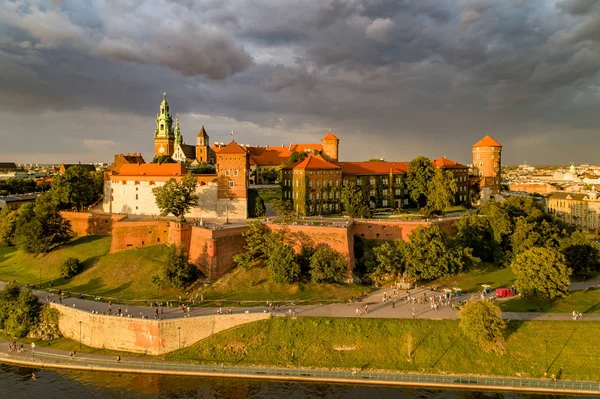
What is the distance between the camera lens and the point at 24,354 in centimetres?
3788

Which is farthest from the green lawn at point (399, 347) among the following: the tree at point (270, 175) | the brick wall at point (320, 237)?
the tree at point (270, 175)

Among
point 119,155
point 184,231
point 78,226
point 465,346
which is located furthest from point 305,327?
point 119,155

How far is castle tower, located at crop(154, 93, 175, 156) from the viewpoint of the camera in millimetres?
115562

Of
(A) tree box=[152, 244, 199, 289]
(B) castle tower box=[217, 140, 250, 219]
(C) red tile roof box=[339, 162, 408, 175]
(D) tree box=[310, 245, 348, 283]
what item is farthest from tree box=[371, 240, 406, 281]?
(C) red tile roof box=[339, 162, 408, 175]

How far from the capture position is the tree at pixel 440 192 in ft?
213

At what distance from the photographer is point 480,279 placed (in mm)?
48688

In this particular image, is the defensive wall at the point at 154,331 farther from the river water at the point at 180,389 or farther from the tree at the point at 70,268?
the tree at the point at 70,268

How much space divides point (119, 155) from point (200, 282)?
149 ft

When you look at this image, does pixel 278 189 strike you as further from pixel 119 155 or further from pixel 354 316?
pixel 354 316

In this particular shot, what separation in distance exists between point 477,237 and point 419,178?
1941 cm

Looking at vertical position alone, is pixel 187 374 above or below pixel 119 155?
below

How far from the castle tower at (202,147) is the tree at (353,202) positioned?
59.2 meters

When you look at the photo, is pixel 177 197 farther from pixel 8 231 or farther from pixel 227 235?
pixel 8 231

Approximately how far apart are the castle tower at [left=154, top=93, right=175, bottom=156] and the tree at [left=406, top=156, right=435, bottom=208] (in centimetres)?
6709
